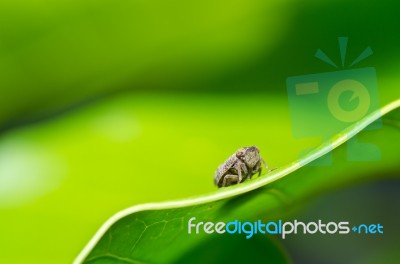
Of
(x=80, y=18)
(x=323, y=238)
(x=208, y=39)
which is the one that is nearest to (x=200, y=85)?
(x=208, y=39)

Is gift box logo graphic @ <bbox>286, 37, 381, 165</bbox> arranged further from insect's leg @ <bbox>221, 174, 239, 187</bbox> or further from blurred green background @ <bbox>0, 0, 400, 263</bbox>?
insect's leg @ <bbox>221, 174, 239, 187</bbox>

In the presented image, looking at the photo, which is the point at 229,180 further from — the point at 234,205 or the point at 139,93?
the point at 139,93

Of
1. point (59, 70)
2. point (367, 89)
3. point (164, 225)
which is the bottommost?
point (164, 225)

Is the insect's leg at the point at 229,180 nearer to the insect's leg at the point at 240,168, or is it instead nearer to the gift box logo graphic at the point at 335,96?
the insect's leg at the point at 240,168

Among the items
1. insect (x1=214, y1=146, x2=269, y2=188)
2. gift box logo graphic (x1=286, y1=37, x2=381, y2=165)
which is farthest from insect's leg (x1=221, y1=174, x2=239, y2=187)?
gift box logo graphic (x1=286, y1=37, x2=381, y2=165)

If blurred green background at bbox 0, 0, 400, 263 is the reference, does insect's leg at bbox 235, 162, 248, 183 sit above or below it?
below

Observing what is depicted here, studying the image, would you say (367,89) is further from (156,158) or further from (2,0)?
(2,0)
